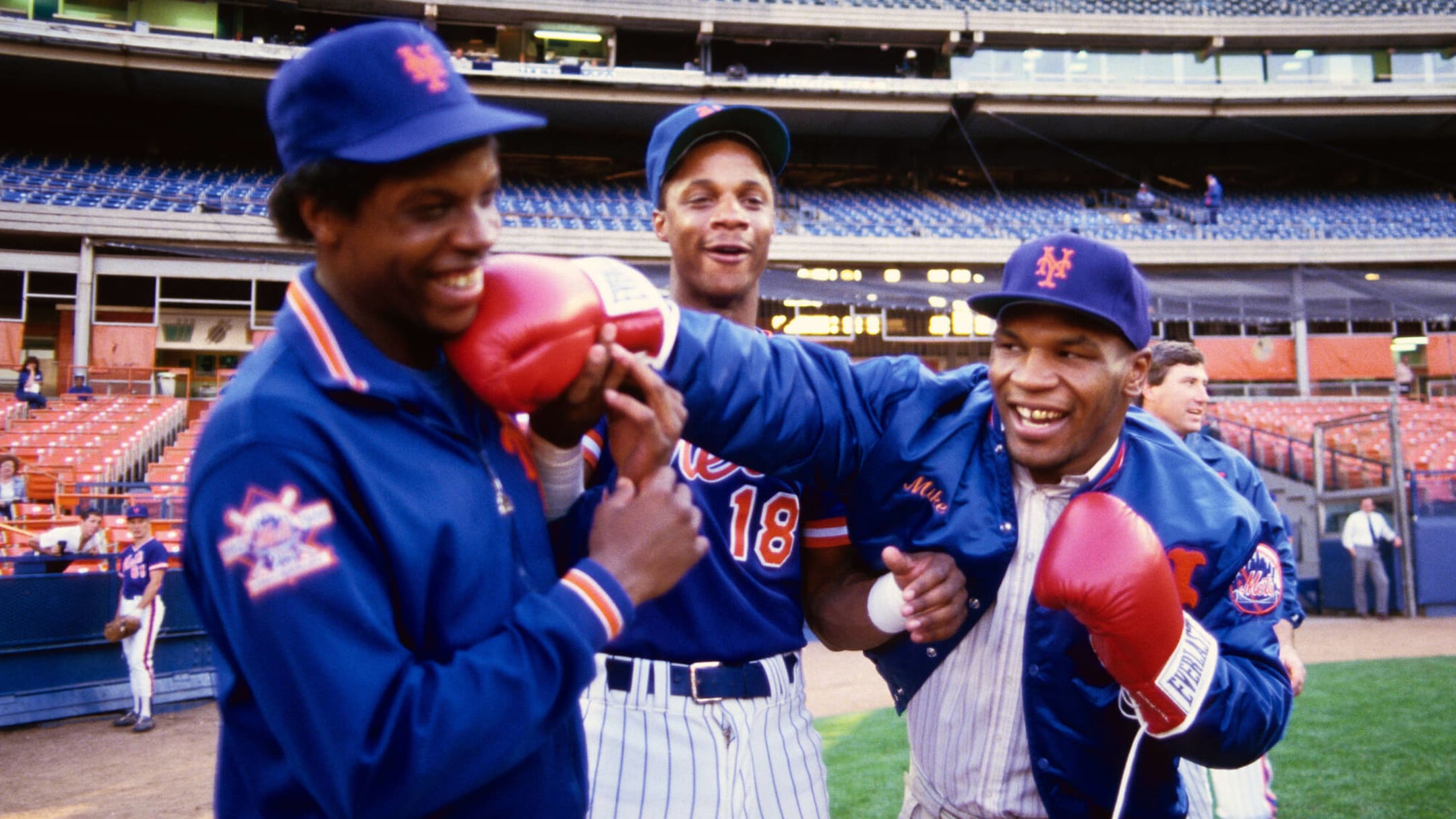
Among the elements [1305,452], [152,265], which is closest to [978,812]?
[1305,452]

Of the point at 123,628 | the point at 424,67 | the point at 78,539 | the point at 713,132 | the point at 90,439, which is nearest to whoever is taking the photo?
the point at 424,67

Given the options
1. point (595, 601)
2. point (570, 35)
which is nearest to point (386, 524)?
point (595, 601)

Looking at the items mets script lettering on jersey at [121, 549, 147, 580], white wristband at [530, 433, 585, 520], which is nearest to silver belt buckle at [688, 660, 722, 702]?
white wristband at [530, 433, 585, 520]

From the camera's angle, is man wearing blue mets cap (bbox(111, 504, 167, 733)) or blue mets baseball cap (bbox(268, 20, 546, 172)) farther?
man wearing blue mets cap (bbox(111, 504, 167, 733))

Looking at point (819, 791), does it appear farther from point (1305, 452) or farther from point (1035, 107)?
point (1035, 107)

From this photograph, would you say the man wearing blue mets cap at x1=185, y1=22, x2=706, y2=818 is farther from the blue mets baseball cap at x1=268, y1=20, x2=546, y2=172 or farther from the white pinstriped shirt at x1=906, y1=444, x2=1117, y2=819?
the white pinstriped shirt at x1=906, y1=444, x2=1117, y2=819

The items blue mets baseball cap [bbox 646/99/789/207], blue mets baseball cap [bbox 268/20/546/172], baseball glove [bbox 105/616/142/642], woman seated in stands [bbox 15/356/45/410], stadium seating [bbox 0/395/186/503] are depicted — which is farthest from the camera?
woman seated in stands [bbox 15/356/45/410]

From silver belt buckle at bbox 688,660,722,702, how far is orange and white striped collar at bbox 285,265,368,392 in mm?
1071

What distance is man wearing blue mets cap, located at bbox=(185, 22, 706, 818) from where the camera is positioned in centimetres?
121

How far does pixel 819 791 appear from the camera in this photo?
89.2 inches

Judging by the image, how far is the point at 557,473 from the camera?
1785 millimetres

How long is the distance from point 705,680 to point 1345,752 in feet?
19.4

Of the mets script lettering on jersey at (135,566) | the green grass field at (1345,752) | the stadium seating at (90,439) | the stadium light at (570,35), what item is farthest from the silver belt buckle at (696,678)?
the stadium light at (570,35)

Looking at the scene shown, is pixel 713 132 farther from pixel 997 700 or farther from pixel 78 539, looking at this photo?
pixel 78 539
